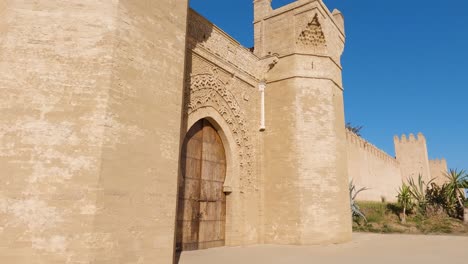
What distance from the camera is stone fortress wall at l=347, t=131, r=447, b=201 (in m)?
19.8

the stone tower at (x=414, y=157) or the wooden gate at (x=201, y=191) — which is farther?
the stone tower at (x=414, y=157)

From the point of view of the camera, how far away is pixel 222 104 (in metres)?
8.47

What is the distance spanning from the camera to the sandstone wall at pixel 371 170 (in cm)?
1931

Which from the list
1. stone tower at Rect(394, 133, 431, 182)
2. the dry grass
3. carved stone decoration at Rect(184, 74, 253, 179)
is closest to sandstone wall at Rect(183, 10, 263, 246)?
carved stone decoration at Rect(184, 74, 253, 179)

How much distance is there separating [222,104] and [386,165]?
839 inches

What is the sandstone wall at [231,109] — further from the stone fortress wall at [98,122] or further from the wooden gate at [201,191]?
the wooden gate at [201,191]

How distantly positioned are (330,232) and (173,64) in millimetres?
5945

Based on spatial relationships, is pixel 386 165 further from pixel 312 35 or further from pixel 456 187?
pixel 312 35

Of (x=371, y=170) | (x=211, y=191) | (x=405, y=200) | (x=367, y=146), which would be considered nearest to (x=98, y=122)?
(x=211, y=191)

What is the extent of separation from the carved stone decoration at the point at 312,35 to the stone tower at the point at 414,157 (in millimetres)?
24579

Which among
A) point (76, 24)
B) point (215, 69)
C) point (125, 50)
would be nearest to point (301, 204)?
point (215, 69)

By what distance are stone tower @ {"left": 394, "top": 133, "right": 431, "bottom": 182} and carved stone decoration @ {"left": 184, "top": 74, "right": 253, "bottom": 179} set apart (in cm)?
2609

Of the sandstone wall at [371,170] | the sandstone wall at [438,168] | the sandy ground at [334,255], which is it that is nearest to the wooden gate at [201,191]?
the sandy ground at [334,255]

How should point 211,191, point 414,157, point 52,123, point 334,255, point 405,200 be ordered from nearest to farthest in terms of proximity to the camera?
point 52,123
point 334,255
point 211,191
point 405,200
point 414,157
